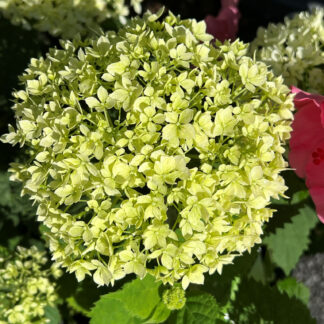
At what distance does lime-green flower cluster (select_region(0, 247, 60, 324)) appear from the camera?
38.6 inches

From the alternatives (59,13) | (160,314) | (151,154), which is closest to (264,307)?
(160,314)

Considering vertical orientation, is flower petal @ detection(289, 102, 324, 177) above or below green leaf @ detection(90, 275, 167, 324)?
above

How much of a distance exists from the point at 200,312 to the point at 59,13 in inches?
26.5

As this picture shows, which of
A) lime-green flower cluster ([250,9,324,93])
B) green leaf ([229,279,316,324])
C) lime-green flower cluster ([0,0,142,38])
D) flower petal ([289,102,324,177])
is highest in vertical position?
lime-green flower cluster ([0,0,142,38])

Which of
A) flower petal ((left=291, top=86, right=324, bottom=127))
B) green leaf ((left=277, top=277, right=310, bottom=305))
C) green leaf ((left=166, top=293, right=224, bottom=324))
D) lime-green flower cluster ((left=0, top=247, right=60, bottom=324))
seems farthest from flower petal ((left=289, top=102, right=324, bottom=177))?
lime-green flower cluster ((left=0, top=247, right=60, bottom=324))

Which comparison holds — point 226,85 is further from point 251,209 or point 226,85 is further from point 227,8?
point 227,8

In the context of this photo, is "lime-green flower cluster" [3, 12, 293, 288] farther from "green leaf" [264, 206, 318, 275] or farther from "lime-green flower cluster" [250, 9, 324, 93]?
"green leaf" [264, 206, 318, 275]

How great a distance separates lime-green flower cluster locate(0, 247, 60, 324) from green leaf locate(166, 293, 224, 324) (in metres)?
0.27

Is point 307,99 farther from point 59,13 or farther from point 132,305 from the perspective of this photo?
point 59,13

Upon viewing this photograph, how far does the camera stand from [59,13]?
1.11 m

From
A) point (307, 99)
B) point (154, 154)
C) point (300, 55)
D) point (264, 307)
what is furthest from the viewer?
point (264, 307)

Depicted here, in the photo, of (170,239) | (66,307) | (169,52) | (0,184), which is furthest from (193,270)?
(66,307)

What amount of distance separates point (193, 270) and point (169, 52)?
11.9 inches

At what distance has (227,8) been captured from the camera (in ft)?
3.86
